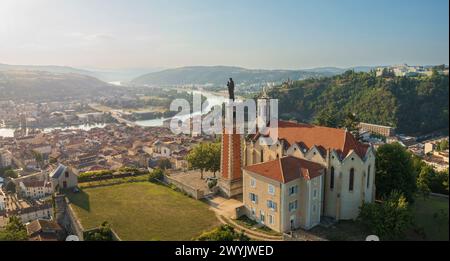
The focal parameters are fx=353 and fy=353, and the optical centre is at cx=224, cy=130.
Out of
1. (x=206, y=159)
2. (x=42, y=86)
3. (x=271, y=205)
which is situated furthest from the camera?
(x=42, y=86)

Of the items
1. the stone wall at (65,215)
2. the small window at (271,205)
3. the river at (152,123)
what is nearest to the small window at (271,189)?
the small window at (271,205)

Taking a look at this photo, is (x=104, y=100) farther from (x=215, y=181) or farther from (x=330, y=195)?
(x=330, y=195)

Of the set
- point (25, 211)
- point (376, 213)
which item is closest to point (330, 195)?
point (376, 213)

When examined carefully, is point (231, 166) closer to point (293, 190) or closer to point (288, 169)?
point (288, 169)

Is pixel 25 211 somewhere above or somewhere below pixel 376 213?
below

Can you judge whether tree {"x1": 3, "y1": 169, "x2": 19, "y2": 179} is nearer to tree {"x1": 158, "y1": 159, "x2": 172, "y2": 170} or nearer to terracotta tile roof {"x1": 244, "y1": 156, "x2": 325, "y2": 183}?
tree {"x1": 158, "y1": 159, "x2": 172, "y2": 170}

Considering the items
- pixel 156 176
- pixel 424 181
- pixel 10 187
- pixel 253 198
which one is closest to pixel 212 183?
pixel 253 198
